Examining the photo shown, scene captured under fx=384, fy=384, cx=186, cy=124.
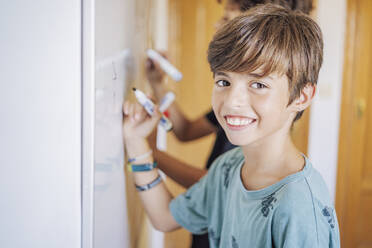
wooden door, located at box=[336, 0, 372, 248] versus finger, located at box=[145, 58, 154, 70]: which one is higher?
finger, located at box=[145, 58, 154, 70]

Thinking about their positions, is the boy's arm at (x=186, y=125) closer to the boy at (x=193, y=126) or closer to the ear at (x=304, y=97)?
the boy at (x=193, y=126)

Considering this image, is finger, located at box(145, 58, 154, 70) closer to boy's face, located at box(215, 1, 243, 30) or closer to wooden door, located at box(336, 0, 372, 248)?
boy's face, located at box(215, 1, 243, 30)

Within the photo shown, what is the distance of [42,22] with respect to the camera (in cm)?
53

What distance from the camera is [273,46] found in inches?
24.4

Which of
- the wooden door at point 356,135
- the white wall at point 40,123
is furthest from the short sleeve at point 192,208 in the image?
the wooden door at point 356,135

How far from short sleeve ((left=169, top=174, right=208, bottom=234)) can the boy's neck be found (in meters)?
0.14

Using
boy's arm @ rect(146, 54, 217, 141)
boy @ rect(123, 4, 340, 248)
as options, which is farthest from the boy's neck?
boy's arm @ rect(146, 54, 217, 141)

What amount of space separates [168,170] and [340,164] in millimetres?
1832

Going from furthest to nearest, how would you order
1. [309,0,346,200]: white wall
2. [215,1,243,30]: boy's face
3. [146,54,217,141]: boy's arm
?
[309,0,346,200]: white wall, [146,54,217,141]: boy's arm, [215,1,243,30]: boy's face

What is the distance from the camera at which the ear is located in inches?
26.4

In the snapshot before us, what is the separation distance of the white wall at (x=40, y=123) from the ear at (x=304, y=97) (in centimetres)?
37

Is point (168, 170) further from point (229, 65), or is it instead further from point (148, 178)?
point (229, 65)

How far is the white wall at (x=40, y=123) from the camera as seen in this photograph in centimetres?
52

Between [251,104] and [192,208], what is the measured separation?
33 cm
